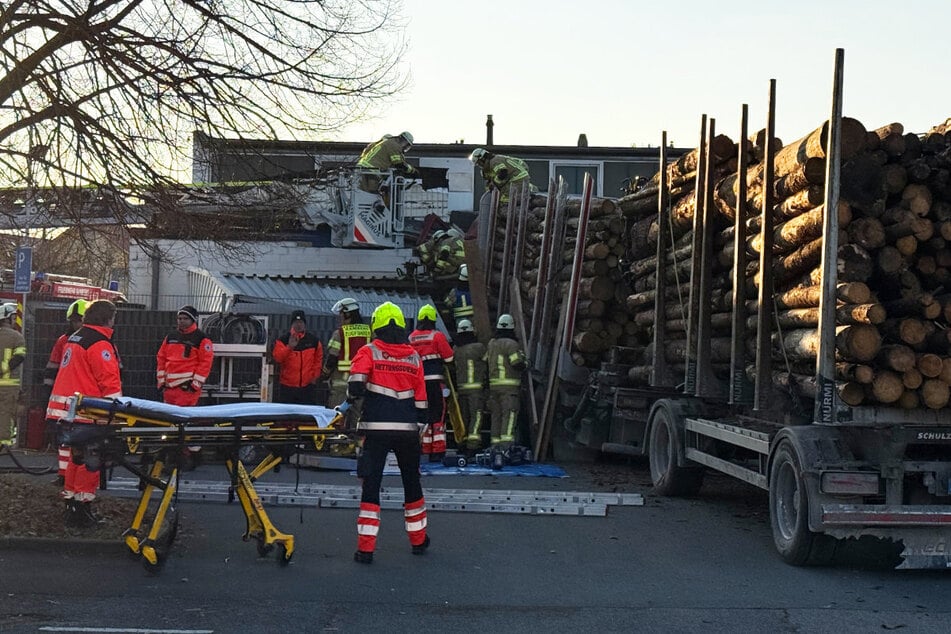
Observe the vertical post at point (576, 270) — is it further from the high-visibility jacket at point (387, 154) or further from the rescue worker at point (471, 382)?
the high-visibility jacket at point (387, 154)

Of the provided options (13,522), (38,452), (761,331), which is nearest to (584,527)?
(761,331)

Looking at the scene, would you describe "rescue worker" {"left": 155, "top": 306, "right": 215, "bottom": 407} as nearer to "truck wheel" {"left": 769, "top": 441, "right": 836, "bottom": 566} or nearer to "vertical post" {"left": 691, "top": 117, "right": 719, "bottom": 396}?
"vertical post" {"left": 691, "top": 117, "right": 719, "bottom": 396}

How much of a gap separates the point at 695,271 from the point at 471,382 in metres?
4.83

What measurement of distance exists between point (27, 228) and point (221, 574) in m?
4.67

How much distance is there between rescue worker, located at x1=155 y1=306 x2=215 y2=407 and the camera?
1366cm

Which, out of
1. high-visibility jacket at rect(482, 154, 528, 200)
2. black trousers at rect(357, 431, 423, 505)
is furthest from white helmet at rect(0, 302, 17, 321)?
high-visibility jacket at rect(482, 154, 528, 200)

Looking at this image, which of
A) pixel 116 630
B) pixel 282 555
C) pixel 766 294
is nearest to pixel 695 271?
pixel 766 294

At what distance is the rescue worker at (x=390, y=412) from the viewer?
8914 millimetres

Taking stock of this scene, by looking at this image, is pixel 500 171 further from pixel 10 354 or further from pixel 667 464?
pixel 10 354

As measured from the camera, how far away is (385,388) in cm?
898

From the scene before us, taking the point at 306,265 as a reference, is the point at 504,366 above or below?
below

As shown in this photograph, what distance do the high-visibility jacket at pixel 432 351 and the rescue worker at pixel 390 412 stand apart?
5469mm

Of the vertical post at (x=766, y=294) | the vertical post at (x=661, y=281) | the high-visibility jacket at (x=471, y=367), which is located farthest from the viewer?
the high-visibility jacket at (x=471, y=367)

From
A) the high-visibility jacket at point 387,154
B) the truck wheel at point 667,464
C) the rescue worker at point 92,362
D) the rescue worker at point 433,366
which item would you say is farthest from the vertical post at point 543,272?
the rescue worker at point 92,362
